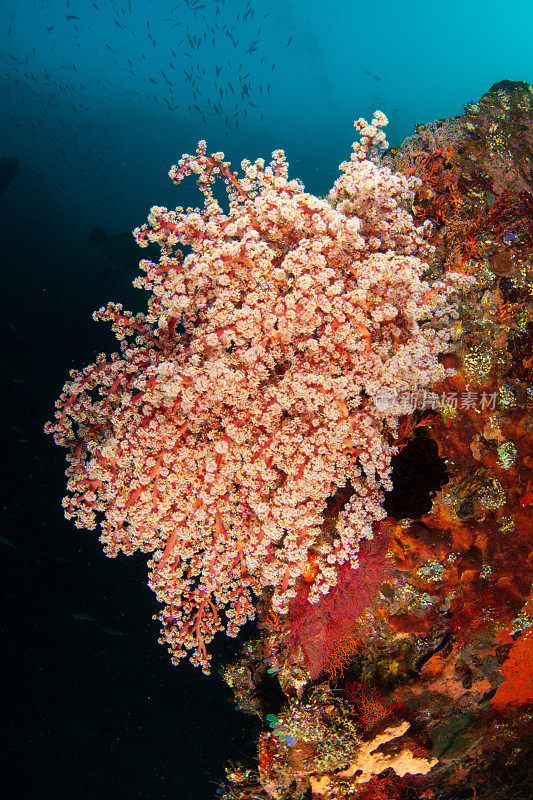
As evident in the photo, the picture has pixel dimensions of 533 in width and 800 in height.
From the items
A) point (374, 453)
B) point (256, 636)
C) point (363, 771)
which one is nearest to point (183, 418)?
point (374, 453)

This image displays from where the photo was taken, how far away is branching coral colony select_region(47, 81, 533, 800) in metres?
3.51

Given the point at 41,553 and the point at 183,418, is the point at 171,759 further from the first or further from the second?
the point at 183,418

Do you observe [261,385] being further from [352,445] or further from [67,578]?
[67,578]

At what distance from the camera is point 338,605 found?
4742 mm

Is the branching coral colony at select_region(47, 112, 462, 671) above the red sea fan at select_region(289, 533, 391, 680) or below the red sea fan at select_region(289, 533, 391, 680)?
above

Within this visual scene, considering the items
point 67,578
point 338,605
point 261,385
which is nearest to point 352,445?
point 261,385

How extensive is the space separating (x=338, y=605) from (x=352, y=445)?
247 cm

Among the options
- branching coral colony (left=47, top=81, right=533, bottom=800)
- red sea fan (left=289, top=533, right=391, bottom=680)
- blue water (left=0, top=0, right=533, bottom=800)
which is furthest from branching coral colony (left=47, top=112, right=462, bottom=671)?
blue water (left=0, top=0, right=533, bottom=800)

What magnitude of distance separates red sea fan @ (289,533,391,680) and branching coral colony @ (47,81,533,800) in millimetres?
32

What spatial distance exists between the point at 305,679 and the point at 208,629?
206 centimetres

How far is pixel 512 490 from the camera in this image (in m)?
4.77

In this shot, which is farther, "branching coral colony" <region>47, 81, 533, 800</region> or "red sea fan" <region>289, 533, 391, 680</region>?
"red sea fan" <region>289, 533, 391, 680</region>

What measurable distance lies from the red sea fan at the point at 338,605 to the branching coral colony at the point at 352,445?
1.3 inches

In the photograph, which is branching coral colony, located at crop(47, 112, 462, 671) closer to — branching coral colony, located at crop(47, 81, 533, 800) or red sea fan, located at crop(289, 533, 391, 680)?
branching coral colony, located at crop(47, 81, 533, 800)
